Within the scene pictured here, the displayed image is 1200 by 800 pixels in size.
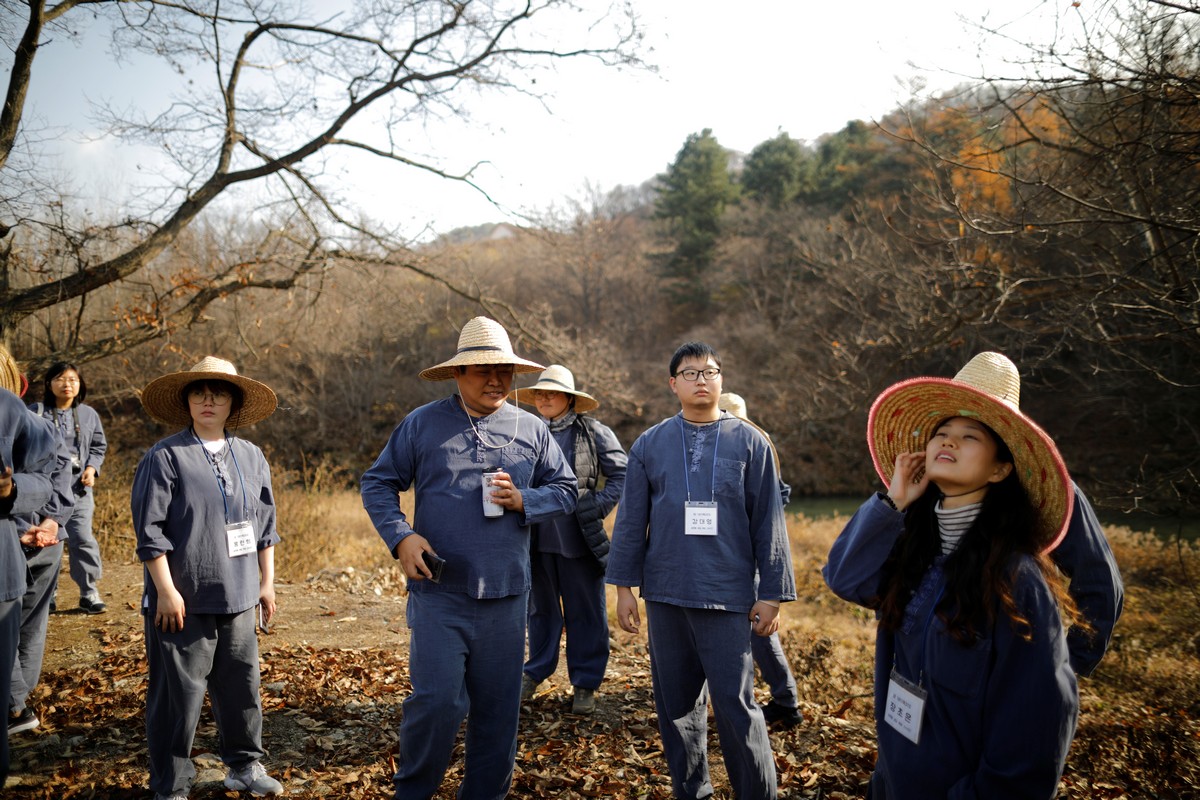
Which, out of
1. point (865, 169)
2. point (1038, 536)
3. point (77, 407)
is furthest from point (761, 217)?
point (1038, 536)

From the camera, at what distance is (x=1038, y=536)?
210cm

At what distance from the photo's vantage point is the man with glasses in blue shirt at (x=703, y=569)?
3.27 m

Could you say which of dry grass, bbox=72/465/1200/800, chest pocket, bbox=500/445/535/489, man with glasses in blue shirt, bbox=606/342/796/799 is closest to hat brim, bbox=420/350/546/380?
chest pocket, bbox=500/445/535/489

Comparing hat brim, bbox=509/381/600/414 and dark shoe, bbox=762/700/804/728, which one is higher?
hat brim, bbox=509/381/600/414

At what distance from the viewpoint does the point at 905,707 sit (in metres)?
2.12

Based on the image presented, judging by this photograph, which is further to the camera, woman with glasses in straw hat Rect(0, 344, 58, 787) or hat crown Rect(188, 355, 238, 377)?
hat crown Rect(188, 355, 238, 377)

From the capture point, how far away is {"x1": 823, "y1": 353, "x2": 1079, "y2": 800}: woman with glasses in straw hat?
1.89 m

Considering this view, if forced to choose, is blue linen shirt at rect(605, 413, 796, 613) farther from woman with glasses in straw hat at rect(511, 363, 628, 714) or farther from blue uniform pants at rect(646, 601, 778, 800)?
woman with glasses in straw hat at rect(511, 363, 628, 714)

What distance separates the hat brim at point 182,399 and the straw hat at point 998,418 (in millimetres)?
2846

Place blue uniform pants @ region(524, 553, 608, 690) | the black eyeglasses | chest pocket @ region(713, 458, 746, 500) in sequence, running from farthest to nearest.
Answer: blue uniform pants @ region(524, 553, 608, 690), the black eyeglasses, chest pocket @ region(713, 458, 746, 500)

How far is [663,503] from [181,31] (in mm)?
9481

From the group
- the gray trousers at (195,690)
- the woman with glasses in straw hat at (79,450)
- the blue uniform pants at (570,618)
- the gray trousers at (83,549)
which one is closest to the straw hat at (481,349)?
the gray trousers at (195,690)

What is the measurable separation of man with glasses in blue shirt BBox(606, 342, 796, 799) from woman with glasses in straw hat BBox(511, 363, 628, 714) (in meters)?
1.25

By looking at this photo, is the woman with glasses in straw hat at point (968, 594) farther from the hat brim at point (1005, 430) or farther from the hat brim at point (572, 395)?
the hat brim at point (572, 395)
